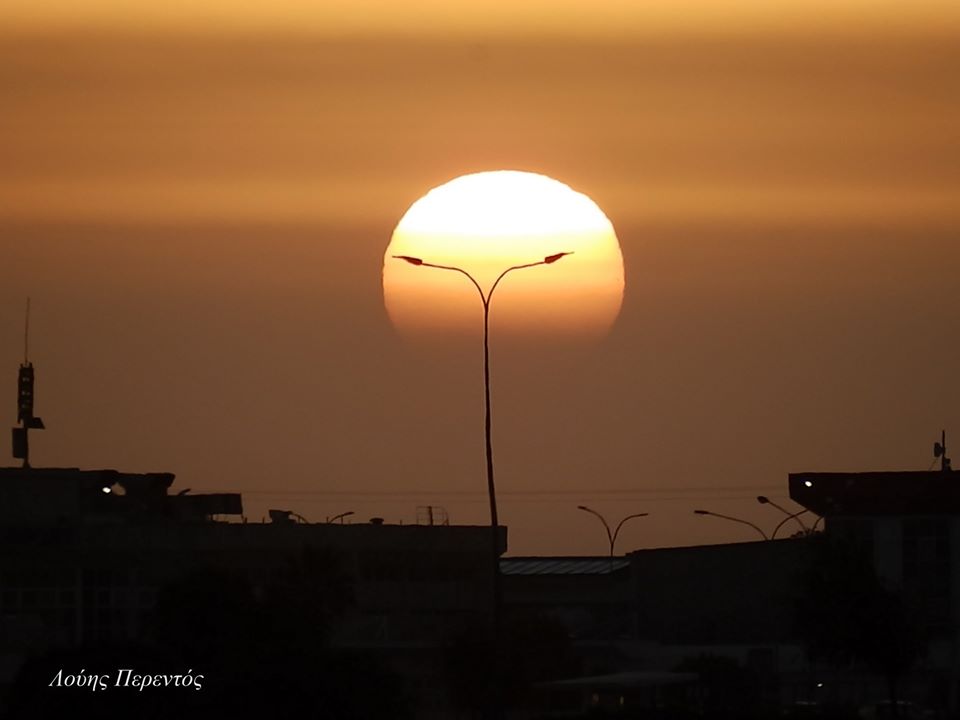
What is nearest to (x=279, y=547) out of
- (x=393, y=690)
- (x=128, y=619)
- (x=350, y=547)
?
(x=350, y=547)

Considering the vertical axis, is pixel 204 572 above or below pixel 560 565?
above

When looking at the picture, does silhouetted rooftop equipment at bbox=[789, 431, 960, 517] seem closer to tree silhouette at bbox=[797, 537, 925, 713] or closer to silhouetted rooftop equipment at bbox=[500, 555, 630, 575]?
tree silhouette at bbox=[797, 537, 925, 713]

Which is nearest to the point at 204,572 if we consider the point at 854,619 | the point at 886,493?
the point at 854,619

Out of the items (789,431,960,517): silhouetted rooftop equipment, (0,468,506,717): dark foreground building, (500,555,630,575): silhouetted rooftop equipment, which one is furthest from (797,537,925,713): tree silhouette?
(500,555,630,575): silhouetted rooftop equipment

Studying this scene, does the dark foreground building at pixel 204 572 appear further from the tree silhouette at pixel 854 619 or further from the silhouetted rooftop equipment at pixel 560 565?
the silhouetted rooftop equipment at pixel 560 565

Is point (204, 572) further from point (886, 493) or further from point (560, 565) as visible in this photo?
point (560, 565)

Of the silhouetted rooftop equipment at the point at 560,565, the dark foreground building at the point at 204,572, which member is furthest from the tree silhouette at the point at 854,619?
the silhouetted rooftop equipment at the point at 560,565

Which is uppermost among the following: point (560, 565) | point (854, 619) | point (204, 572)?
point (204, 572)

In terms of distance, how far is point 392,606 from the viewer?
10944 centimetres

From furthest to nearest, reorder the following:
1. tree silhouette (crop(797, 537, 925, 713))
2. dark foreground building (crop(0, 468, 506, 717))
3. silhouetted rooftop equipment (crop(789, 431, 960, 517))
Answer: silhouetted rooftop equipment (crop(789, 431, 960, 517)) < dark foreground building (crop(0, 468, 506, 717)) < tree silhouette (crop(797, 537, 925, 713))

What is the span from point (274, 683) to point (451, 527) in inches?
2660

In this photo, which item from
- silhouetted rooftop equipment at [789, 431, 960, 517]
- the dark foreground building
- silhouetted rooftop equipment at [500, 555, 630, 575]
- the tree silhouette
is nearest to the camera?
the tree silhouette

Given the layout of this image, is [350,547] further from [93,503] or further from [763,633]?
[763,633]

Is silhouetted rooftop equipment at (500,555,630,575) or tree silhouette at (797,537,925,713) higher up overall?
tree silhouette at (797,537,925,713)
